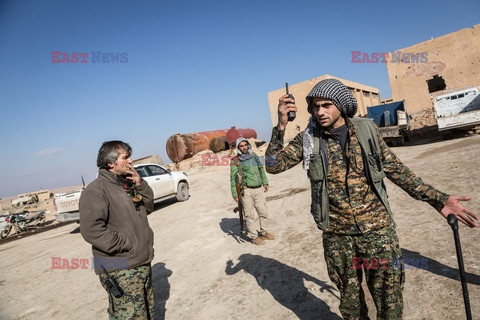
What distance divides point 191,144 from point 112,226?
68.3 feet

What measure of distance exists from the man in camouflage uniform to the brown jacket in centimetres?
134

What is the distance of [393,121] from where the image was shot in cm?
1456

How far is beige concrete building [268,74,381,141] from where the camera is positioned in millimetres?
22234

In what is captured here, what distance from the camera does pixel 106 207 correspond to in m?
2.26

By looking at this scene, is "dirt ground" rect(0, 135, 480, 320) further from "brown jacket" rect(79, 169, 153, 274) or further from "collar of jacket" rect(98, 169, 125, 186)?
"collar of jacket" rect(98, 169, 125, 186)

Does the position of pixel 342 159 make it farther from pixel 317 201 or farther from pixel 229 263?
pixel 229 263

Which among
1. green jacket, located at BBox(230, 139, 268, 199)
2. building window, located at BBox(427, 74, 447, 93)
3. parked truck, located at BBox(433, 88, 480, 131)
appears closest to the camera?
green jacket, located at BBox(230, 139, 268, 199)

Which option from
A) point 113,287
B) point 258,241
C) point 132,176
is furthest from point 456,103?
point 113,287

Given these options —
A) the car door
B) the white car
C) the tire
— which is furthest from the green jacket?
the tire

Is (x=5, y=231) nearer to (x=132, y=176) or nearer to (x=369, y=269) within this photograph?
(x=132, y=176)

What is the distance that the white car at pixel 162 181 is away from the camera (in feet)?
33.3

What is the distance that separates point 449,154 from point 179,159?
18.7 meters

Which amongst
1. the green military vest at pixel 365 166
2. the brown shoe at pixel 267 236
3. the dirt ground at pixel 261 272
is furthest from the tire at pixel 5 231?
the green military vest at pixel 365 166

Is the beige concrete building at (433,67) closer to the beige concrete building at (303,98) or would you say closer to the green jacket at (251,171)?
the beige concrete building at (303,98)
